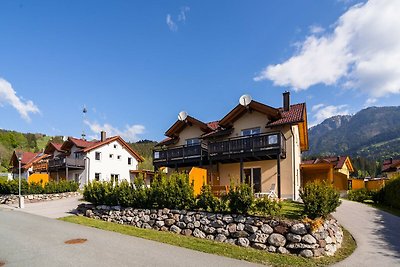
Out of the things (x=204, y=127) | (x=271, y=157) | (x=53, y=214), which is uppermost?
(x=204, y=127)

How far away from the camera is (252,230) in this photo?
1162 cm

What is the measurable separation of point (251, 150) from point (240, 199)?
9.42 m

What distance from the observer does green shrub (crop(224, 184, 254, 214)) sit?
1227cm

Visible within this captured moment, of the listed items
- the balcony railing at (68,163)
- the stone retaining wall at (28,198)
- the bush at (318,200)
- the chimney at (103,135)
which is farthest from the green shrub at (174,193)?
the chimney at (103,135)

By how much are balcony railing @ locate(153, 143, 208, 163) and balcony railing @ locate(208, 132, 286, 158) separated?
39.8 inches

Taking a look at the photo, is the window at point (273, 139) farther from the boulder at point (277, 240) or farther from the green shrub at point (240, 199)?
the boulder at point (277, 240)

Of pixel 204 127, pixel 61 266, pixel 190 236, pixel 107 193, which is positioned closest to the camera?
pixel 61 266

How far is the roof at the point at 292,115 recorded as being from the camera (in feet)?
69.4

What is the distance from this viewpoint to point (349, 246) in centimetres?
1127

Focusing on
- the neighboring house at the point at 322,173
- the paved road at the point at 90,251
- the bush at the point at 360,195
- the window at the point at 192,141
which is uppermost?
the window at the point at 192,141

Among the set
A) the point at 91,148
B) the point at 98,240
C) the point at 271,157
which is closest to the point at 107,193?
the point at 98,240

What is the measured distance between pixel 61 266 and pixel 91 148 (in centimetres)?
3389

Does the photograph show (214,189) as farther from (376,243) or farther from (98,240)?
(376,243)

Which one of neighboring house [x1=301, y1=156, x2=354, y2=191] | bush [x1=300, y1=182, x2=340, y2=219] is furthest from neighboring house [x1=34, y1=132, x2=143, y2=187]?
bush [x1=300, y1=182, x2=340, y2=219]
